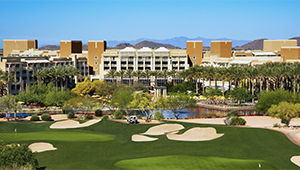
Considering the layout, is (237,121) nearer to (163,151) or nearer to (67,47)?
(163,151)

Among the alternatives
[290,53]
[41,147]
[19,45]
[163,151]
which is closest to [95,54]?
[19,45]

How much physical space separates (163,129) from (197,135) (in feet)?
23.9

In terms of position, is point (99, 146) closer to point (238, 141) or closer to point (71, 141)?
point (71, 141)

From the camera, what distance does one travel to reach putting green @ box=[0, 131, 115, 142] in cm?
5034

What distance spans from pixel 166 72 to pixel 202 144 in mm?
81035

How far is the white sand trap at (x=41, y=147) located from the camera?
148 feet

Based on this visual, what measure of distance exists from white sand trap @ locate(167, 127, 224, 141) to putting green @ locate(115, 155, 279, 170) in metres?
9.13

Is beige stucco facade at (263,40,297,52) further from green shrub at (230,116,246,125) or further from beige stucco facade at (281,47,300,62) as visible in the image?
green shrub at (230,116,246,125)

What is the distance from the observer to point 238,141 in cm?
4600

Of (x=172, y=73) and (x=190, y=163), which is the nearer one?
(x=190, y=163)

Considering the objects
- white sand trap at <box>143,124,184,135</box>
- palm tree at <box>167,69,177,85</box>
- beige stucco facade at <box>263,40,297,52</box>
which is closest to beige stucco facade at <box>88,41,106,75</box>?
palm tree at <box>167,69,177,85</box>

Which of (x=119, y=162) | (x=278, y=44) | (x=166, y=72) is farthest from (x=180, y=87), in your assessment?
(x=278, y=44)

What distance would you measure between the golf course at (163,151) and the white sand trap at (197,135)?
1.00 m

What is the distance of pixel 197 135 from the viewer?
170ft
